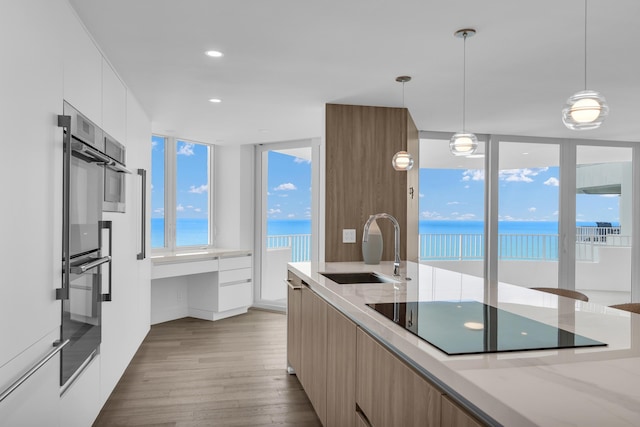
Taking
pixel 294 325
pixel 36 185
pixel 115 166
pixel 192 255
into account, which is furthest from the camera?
pixel 192 255

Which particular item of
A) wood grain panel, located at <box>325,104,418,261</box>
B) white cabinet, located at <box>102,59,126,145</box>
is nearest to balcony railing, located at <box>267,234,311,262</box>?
wood grain panel, located at <box>325,104,418,261</box>

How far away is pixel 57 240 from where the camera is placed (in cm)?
204

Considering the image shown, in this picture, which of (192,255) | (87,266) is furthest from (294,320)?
(192,255)

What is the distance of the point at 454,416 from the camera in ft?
3.85

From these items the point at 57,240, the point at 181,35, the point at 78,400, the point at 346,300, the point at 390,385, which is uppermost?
the point at 181,35

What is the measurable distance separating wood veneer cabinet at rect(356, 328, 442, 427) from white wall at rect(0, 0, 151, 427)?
1265 mm

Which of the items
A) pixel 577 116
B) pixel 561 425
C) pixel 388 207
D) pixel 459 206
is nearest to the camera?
pixel 561 425

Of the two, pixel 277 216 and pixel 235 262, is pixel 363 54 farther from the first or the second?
pixel 277 216

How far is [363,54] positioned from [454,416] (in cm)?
236

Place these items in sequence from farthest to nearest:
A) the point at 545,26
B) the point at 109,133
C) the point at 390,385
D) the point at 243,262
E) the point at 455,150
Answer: the point at 243,262 < the point at 109,133 < the point at 455,150 < the point at 545,26 < the point at 390,385

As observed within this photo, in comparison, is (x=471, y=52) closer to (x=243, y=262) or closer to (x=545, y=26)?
(x=545, y=26)

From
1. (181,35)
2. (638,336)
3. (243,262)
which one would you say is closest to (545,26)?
(638,336)

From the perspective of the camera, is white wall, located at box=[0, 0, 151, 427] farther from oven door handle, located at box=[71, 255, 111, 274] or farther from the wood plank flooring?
the wood plank flooring

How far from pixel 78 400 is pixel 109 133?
1.66 meters
